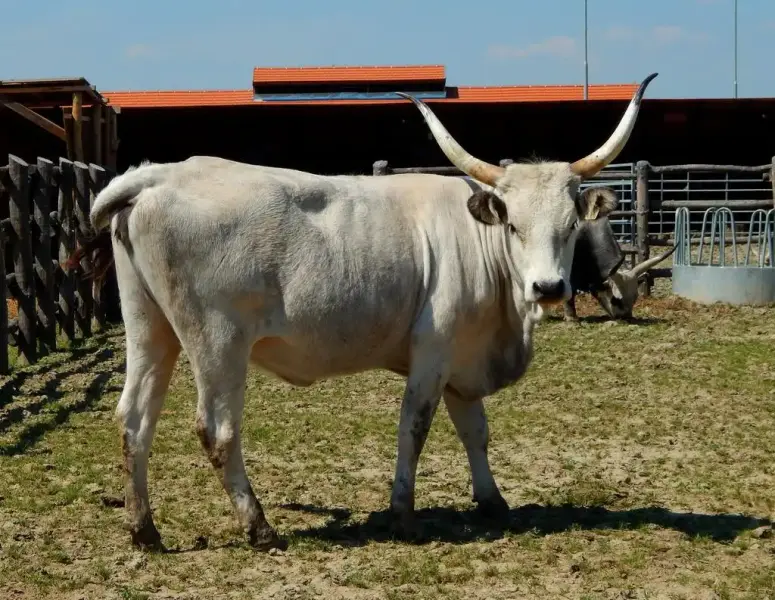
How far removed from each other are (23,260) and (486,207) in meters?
6.90

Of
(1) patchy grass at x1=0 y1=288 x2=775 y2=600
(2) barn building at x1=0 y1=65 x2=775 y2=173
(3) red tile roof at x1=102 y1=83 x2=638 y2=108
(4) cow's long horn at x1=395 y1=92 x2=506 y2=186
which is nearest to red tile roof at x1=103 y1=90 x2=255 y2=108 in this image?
(3) red tile roof at x1=102 y1=83 x2=638 y2=108

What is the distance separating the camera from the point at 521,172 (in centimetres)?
611

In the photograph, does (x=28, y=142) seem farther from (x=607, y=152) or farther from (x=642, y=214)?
(x=607, y=152)

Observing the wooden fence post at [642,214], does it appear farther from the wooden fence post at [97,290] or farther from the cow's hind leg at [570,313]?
the wooden fence post at [97,290]

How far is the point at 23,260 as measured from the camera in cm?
1162

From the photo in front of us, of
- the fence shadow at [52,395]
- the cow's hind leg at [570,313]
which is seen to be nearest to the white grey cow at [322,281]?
the fence shadow at [52,395]

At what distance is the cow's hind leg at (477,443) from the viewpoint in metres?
6.51

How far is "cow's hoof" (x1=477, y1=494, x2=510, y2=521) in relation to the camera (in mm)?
6410

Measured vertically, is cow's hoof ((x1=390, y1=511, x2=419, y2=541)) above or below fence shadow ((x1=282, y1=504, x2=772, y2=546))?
above

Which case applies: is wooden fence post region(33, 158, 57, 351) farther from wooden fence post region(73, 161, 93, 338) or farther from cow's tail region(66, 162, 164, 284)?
cow's tail region(66, 162, 164, 284)

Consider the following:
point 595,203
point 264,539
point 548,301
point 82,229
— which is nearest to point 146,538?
point 264,539

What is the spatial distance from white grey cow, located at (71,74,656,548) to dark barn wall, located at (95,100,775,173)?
1859 centimetres

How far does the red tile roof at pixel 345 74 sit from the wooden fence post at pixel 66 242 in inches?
698

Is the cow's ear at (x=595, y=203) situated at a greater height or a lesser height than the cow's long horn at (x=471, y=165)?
lesser
